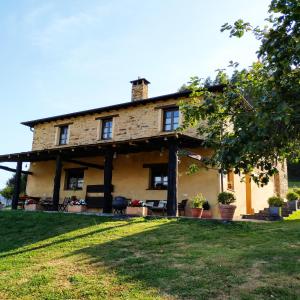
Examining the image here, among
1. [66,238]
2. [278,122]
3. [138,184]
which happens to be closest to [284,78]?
[278,122]

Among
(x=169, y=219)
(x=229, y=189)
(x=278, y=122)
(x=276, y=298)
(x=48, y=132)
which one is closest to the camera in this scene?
(x=278, y=122)

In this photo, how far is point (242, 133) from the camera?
488 centimetres

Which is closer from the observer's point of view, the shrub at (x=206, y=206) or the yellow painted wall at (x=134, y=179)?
A: the shrub at (x=206, y=206)

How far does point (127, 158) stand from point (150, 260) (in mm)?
9697

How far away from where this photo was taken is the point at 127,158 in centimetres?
1672

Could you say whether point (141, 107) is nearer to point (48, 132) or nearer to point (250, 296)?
point (48, 132)

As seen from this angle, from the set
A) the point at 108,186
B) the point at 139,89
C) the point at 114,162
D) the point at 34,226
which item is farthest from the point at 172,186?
the point at 139,89

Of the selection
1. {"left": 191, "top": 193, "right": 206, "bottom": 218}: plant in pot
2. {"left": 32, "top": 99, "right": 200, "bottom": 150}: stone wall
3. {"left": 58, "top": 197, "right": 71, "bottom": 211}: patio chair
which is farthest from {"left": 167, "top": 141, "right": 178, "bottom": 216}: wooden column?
{"left": 58, "top": 197, "right": 71, "bottom": 211}: patio chair

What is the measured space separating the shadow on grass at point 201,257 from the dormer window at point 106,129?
8307mm

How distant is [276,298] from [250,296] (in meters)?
0.35

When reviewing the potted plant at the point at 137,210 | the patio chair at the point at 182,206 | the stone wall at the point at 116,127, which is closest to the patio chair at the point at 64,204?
the stone wall at the point at 116,127

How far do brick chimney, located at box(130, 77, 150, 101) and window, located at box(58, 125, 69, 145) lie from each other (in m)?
4.06

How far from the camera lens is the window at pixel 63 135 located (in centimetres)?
1959

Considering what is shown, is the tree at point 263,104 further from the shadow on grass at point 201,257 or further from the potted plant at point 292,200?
the potted plant at point 292,200
